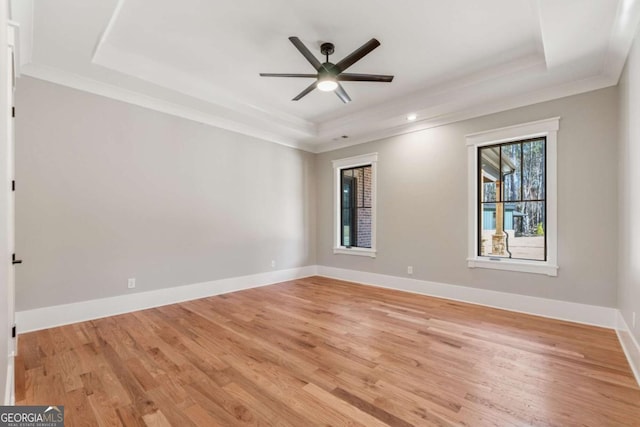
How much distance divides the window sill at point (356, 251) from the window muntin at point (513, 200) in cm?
178

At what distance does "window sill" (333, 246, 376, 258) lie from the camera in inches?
210

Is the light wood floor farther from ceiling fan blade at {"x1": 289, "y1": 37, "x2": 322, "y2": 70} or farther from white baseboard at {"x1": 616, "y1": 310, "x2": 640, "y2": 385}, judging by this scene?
ceiling fan blade at {"x1": 289, "y1": 37, "x2": 322, "y2": 70}

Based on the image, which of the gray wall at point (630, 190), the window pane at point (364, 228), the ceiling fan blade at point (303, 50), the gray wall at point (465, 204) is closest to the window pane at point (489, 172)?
the gray wall at point (465, 204)

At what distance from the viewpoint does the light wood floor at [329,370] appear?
1.77m

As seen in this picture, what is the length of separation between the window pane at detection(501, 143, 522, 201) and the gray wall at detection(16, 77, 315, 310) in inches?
148

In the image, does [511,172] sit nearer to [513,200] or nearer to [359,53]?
[513,200]

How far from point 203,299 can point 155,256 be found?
92 centimetres

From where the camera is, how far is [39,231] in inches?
122

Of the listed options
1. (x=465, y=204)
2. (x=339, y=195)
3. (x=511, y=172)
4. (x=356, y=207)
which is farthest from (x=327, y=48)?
(x=356, y=207)

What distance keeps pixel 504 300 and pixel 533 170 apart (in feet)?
5.76

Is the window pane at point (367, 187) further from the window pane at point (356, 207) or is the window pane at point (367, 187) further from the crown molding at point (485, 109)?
the crown molding at point (485, 109)

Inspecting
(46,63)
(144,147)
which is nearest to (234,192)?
(144,147)

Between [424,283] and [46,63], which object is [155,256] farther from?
[424,283]

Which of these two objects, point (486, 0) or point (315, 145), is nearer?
point (486, 0)
